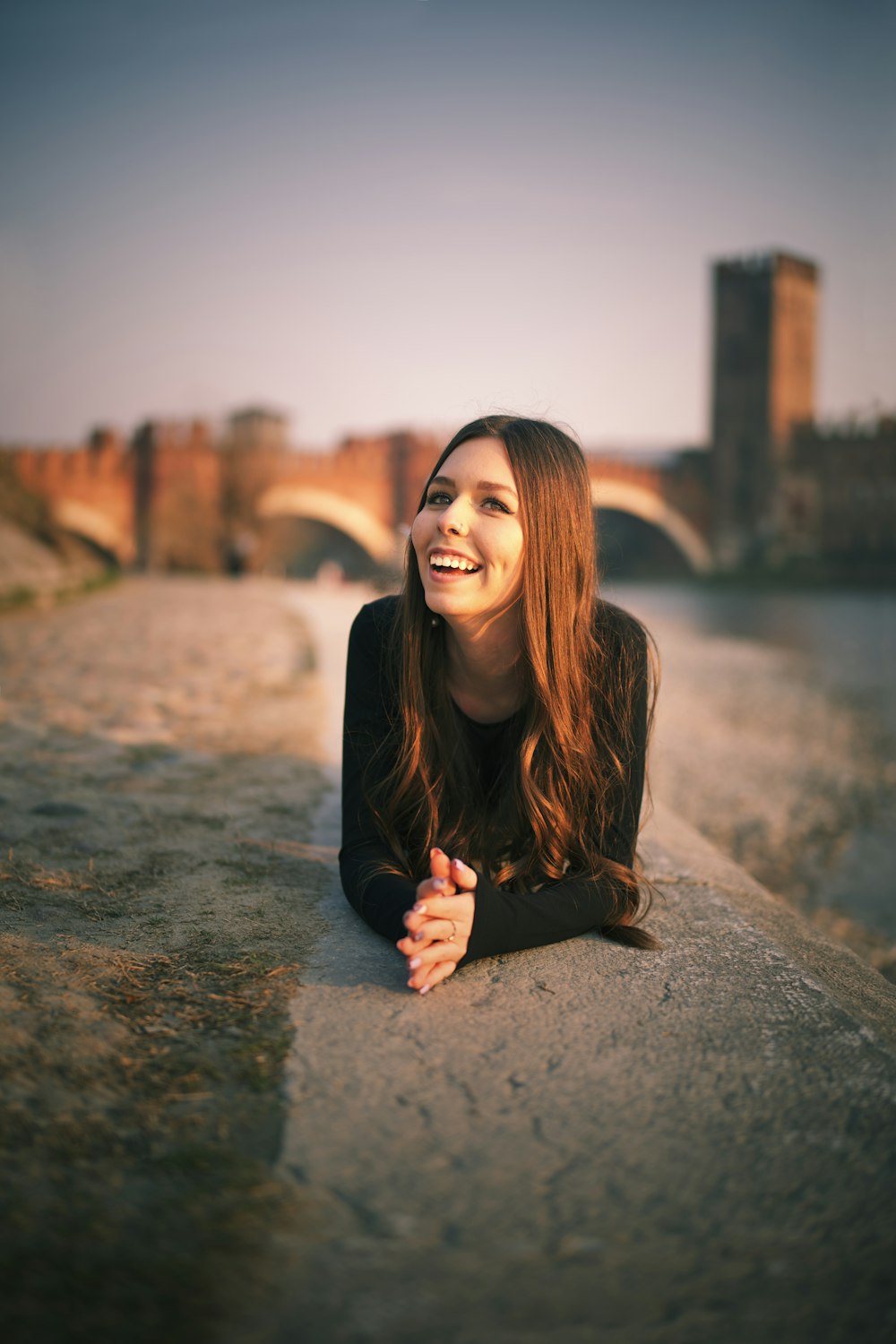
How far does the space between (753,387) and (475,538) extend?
3624cm

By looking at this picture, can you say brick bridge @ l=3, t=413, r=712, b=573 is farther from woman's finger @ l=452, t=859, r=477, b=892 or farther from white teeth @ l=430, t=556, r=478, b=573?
woman's finger @ l=452, t=859, r=477, b=892

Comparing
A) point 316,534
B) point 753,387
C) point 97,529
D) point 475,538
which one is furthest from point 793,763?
point 753,387

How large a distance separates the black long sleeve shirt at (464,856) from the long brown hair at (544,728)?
0.07 ft

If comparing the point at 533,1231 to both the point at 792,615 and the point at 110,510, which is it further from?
the point at 110,510

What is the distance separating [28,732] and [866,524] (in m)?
36.4

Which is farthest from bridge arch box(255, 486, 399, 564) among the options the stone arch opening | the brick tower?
the brick tower

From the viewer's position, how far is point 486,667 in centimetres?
200

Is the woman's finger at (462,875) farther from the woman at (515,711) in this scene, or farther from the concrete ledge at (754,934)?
the concrete ledge at (754,934)

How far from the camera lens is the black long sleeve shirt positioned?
5.16 feet

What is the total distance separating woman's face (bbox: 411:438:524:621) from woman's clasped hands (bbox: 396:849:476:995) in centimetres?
55

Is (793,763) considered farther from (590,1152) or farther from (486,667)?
(590,1152)

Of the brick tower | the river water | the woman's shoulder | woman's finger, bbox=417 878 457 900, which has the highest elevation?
the brick tower

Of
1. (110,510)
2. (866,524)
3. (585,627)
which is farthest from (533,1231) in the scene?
(866,524)

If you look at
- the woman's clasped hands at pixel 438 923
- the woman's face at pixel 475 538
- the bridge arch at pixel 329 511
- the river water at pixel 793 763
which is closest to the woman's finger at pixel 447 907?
the woman's clasped hands at pixel 438 923
